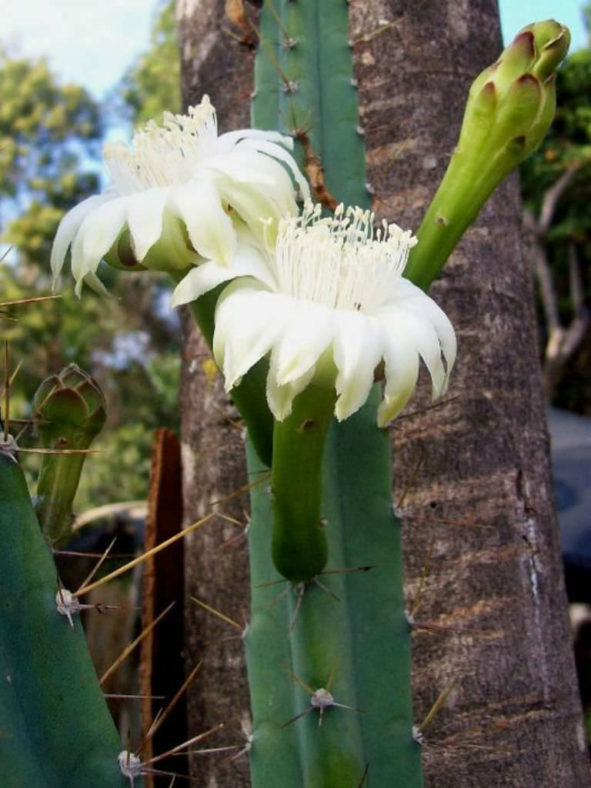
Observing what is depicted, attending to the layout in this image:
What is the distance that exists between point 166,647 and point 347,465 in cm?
72

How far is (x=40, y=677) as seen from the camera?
75cm

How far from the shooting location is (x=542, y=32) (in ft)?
3.16

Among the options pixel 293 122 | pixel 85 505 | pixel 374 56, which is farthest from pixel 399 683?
pixel 85 505

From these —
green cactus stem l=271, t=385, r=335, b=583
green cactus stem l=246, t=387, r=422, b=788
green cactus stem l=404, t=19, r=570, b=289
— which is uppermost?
green cactus stem l=404, t=19, r=570, b=289

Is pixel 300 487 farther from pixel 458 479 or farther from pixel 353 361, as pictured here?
pixel 458 479

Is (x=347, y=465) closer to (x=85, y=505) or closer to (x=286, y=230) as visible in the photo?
(x=286, y=230)

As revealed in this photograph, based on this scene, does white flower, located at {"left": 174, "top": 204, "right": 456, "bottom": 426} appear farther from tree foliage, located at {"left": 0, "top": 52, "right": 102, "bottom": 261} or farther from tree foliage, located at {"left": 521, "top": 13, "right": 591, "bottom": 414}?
tree foliage, located at {"left": 0, "top": 52, "right": 102, "bottom": 261}

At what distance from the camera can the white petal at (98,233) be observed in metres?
0.93

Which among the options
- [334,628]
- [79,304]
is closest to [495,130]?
[334,628]

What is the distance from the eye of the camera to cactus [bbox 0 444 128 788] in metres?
0.73

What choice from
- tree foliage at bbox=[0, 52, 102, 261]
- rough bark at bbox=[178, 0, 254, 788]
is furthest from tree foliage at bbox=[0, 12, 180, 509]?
rough bark at bbox=[178, 0, 254, 788]

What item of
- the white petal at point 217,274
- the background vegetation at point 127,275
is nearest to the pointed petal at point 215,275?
the white petal at point 217,274

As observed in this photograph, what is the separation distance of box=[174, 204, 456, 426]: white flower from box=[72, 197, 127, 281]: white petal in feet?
0.34

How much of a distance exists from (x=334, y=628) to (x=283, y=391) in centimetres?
26
